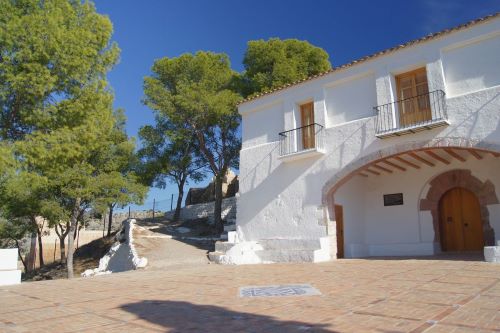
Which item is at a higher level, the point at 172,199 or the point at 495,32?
the point at 495,32

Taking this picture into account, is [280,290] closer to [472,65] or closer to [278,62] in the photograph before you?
[472,65]

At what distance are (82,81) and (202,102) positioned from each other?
28.6 ft

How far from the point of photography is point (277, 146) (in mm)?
13375

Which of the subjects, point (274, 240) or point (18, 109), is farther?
point (274, 240)

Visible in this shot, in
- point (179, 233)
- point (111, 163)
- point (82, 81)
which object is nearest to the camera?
point (82, 81)

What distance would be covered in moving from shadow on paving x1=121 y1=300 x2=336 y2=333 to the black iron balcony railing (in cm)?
838

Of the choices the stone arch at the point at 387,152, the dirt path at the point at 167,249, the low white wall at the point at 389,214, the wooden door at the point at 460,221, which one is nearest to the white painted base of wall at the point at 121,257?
the dirt path at the point at 167,249

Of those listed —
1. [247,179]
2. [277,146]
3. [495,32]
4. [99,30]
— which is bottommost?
[247,179]

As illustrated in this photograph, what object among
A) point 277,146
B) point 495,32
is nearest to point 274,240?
point 277,146

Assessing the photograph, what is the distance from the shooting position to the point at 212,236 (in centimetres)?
1794

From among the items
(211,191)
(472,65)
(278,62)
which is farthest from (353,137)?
(211,191)

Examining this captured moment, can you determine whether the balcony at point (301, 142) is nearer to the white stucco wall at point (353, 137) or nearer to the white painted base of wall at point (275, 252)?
the white stucco wall at point (353, 137)

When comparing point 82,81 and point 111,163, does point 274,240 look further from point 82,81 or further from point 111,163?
point 111,163

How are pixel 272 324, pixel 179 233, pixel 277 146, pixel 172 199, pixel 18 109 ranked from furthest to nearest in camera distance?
pixel 172 199 → pixel 179 233 → pixel 277 146 → pixel 18 109 → pixel 272 324
